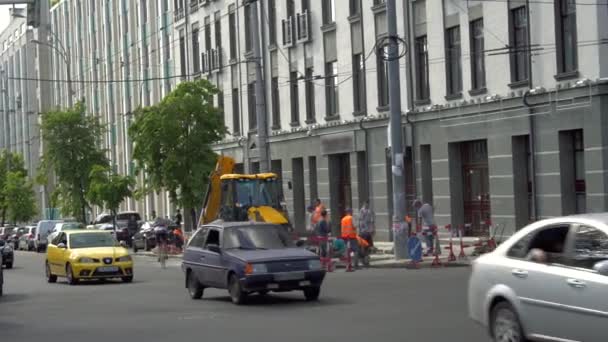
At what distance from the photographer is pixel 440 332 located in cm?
1516

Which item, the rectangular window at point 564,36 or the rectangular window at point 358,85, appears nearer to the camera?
the rectangular window at point 564,36

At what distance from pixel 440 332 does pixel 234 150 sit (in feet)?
133

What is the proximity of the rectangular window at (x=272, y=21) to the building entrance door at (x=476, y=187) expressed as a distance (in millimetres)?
14765

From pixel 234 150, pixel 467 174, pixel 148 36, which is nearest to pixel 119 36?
pixel 148 36

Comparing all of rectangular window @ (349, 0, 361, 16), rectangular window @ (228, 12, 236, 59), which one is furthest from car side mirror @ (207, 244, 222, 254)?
rectangular window @ (228, 12, 236, 59)

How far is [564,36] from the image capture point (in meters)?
31.1

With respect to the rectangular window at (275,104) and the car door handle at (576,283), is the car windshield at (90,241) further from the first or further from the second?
the car door handle at (576,283)

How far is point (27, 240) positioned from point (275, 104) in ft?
74.2

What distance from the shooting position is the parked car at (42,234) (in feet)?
204

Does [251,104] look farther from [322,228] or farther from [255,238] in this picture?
[255,238]

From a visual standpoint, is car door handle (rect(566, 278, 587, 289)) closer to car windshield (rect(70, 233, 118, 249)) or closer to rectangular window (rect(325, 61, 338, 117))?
car windshield (rect(70, 233, 118, 249))

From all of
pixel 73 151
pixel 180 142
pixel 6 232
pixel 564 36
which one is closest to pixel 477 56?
pixel 564 36

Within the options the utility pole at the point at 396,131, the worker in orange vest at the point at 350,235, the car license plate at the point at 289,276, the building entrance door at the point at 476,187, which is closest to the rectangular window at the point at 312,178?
the building entrance door at the point at 476,187

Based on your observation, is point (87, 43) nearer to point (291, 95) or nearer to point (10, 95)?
point (10, 95)
